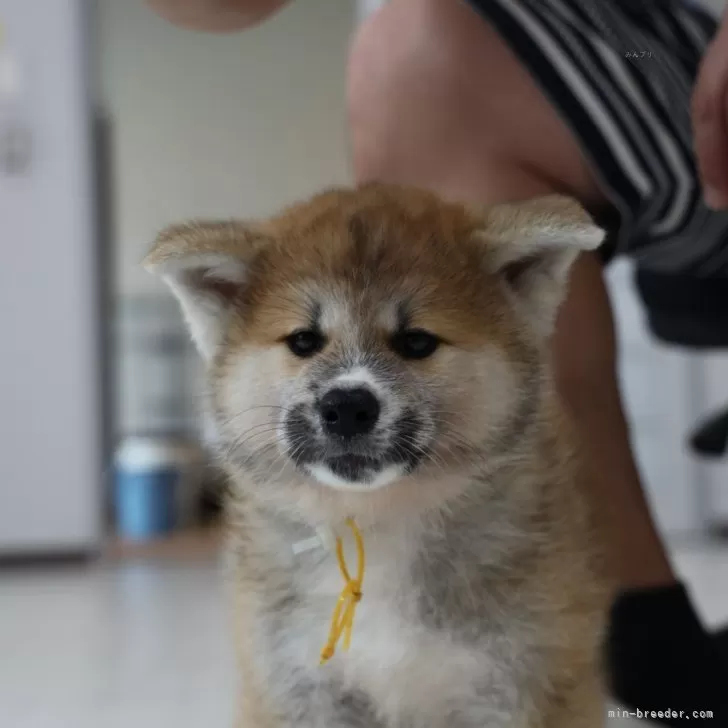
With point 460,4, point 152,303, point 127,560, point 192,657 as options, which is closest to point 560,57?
point 460,4

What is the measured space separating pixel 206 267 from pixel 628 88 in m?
0.49

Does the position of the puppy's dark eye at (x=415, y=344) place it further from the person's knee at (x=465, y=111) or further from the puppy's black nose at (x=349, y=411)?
the person's knee at (x=465, y=111)

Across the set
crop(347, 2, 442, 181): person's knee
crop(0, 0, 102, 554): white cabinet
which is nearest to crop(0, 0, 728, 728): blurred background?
crop(0, 0, 102, 554): white cabinet

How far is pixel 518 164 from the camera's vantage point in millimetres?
943

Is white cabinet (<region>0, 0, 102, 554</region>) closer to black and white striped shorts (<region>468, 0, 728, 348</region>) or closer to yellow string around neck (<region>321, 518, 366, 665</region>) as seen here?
black and white striped shorts (<region>468, 0, 728, 348</region>)

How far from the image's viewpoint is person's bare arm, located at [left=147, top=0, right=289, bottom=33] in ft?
2.92

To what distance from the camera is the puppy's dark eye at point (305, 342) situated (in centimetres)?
67

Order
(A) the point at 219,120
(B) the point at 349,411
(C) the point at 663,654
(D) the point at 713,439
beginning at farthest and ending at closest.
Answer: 1. (A) the point at 219,120
2. (D) the point at 713,439
3. (C) the point at 663,654
4. (B) the point at 349,411

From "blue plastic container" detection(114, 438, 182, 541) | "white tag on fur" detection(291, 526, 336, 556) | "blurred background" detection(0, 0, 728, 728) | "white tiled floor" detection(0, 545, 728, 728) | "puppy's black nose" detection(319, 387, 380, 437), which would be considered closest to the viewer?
"puppy's black nose" detection(319, 387, 380, 437)

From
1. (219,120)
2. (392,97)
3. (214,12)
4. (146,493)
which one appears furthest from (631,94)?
(219,120)

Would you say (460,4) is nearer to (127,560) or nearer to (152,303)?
(127,560)

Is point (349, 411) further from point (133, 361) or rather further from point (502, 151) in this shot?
point (133, 361)

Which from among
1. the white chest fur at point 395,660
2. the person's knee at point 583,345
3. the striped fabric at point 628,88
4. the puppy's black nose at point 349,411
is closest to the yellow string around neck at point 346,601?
the white chest fur at point 395,660

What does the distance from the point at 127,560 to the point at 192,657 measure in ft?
3.43
